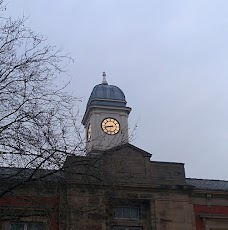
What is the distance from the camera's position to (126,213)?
1969 centimetres

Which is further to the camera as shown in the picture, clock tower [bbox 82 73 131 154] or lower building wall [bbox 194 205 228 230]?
clock tower [bbox 82 73 131 154]

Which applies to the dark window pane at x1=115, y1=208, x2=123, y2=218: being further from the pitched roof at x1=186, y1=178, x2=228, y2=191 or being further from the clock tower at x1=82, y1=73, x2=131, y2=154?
the clock tower at x1=82, y1=73, x2=131, y2=154

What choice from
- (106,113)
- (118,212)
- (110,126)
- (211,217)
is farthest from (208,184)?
(106,113)

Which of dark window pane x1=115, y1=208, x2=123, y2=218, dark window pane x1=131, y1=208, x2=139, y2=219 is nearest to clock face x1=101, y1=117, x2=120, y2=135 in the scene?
dark window pane x1=131, y1=208, x2=139, y2=219

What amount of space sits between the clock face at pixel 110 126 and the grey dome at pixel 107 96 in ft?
4.07

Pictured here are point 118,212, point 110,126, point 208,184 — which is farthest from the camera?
point 110,126

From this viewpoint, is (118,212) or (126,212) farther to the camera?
(126,212)

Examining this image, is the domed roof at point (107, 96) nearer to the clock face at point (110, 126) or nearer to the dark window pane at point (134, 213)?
the clock face at point (110, 126)

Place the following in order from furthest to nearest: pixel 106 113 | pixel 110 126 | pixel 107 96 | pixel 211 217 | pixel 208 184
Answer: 1. pixel 107 96
2. pixel 106 113
3. pixel 110 126
4. pixel 208 184
5. pixel 211 217

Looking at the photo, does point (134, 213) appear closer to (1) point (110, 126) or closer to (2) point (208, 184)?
(2) point (208, 184)

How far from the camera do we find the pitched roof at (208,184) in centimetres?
2102

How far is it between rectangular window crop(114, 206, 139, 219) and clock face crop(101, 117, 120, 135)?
12431 millimetres

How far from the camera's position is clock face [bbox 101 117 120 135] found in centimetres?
3222

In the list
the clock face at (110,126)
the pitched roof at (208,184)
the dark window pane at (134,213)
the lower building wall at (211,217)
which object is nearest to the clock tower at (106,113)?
the clock face at (110,126)
